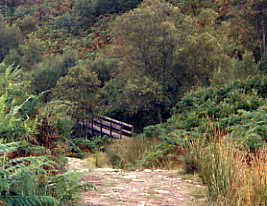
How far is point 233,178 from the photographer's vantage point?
13.4 feet

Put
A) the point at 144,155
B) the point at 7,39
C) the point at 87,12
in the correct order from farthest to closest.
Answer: the point at 87,12
the point at 7,39
the point at 144,155

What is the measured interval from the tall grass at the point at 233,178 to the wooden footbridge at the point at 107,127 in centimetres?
1298

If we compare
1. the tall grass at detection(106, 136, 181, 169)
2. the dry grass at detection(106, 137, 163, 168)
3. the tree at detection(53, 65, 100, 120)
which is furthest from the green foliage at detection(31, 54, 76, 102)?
the tall grass at detection(106, 136, 181, 169)

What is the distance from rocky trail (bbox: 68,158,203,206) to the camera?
4355 mm

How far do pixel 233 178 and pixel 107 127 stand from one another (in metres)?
15.3

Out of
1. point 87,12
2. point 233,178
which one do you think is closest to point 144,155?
point 233,178

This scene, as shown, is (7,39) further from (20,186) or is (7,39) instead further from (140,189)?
(20,186)

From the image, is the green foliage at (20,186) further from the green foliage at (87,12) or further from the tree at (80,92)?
the green foliage at (87,12)

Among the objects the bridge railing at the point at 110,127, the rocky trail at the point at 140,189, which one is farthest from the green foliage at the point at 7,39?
the rocky trail at the point at 140,189

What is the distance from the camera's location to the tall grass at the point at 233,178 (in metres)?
3.67

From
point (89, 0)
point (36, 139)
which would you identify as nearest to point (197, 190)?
point (36, 139)

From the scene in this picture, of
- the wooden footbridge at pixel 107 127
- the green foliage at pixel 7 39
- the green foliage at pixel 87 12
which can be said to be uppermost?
the green foliage at pixel 87 12

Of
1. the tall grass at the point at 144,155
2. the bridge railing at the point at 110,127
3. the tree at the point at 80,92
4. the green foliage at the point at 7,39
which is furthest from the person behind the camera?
the green foliage at the point at 7,39

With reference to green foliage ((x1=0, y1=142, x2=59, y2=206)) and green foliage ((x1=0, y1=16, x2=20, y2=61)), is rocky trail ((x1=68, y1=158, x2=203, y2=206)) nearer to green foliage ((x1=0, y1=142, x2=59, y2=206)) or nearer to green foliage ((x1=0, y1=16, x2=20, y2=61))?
green foliage ((x1=0, y1=142, x2=59, y2=206))
